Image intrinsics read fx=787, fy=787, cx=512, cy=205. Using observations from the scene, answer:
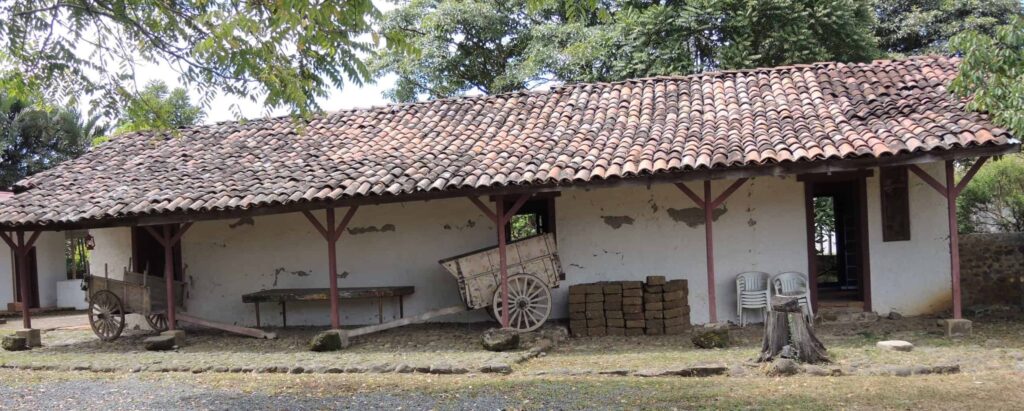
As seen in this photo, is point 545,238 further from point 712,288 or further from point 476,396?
point 476,396

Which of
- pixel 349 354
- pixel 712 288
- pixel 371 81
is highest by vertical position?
pixel 371 81

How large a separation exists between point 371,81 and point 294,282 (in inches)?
240

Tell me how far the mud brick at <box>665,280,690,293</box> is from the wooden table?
3.70 metres

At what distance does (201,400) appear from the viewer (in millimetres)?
6930

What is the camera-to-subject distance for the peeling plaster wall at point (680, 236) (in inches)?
416

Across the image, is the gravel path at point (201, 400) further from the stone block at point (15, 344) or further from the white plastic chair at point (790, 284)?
the white plastic chair at point (790, 284)

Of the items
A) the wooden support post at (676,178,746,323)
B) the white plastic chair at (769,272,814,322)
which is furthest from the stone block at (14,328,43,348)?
the white plastic chair at (769,272,814,322)

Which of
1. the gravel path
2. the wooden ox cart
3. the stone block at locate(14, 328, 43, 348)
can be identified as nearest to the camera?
the gravel path

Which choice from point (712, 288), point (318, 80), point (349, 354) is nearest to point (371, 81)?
point (318, 80)

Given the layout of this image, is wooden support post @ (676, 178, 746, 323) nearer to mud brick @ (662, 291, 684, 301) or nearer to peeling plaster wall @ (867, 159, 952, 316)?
mud brick @ (662, 291, 684, 301)

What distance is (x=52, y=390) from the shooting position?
311 inches

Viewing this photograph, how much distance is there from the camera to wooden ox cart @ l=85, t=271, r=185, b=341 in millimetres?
11375

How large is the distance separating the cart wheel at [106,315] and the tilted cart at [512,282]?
16.6ft

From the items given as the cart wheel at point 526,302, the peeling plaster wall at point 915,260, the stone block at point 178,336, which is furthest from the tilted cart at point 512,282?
the peeling plaster wall at point 915,260
